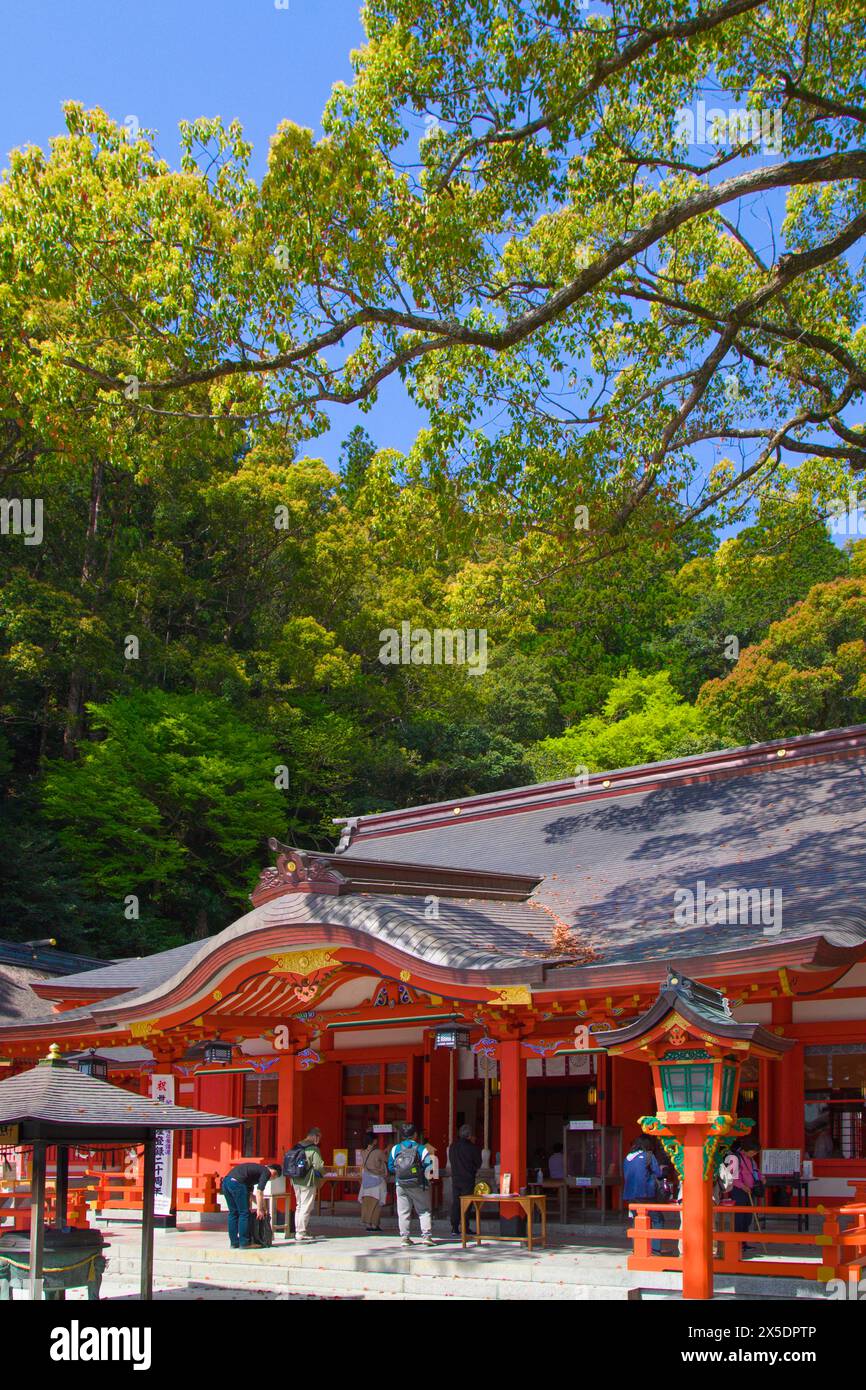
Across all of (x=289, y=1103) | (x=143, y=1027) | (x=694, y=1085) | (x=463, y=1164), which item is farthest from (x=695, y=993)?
(x=143, y=1027)

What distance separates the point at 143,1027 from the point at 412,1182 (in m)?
4.57

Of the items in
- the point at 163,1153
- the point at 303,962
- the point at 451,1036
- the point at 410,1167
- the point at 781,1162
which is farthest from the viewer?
the point at 163,1153

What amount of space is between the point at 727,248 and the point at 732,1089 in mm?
11579

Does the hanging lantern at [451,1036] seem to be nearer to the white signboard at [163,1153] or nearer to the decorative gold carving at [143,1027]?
the decorative gold carving at [143,1027]

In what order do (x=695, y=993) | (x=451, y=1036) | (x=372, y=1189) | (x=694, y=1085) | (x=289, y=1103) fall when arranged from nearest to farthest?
1. (x=694, y=1085)
2. (x=695, y=993)
3. (x=451, y=1036)
4. (x=372, y=1189)
5. (x=289, y=1103)

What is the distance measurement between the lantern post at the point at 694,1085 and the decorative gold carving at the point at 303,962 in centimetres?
566

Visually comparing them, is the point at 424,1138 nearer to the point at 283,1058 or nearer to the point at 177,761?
the point at 283,1058

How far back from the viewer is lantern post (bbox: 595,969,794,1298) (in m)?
8.94

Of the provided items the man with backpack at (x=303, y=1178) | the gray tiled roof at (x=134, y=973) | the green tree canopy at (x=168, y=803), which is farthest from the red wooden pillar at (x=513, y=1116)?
the green tree canopy at (x=168, y=803)

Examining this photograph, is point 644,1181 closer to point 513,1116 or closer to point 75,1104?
point 513,1116

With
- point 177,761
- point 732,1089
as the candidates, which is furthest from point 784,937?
point 177,761

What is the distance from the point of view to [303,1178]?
1469 cm

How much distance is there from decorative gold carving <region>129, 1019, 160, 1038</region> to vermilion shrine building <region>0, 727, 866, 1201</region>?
0.11 feet

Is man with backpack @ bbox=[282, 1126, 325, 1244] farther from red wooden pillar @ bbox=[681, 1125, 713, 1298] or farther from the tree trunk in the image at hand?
the tree trunk
